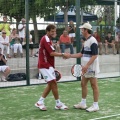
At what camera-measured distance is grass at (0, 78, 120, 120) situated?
719 centimetres

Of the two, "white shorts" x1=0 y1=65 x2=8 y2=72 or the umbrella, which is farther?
the umbrella

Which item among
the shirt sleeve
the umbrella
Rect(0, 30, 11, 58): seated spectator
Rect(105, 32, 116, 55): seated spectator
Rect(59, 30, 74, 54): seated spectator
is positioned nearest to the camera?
the shirt sleeve

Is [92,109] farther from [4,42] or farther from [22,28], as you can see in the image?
[4,42]

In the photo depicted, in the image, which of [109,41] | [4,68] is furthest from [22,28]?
[109,41]

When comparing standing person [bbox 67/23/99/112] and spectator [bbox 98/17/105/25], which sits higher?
spectator [bbox 98/17/105/25]

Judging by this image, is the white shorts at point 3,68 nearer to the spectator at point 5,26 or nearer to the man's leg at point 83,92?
the spectator at point 5,26

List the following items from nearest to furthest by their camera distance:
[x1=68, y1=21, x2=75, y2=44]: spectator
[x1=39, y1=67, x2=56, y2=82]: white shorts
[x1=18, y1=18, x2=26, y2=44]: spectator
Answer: [x1=39, y1=67, x2=56, y2=82]: white shorts → [x1=18, y1=18, x2=26, y2=44]: spectator → [x1=68, y1=21, x2=75, y2=44]: spectator

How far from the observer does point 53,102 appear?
8.60m

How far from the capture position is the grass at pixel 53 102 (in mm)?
7186

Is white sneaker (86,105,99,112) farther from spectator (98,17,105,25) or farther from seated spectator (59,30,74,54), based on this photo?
spectator (98,17,105,25)

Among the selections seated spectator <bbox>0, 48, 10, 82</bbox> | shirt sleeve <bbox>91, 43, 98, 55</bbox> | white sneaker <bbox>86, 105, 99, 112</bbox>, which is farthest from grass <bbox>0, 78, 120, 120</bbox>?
shirt sleeve <bbox>91, 43, 98, 55</bbox>

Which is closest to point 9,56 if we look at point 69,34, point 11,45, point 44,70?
point 11,45

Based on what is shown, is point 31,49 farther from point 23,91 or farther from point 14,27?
point 23,91

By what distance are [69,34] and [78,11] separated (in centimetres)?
95
